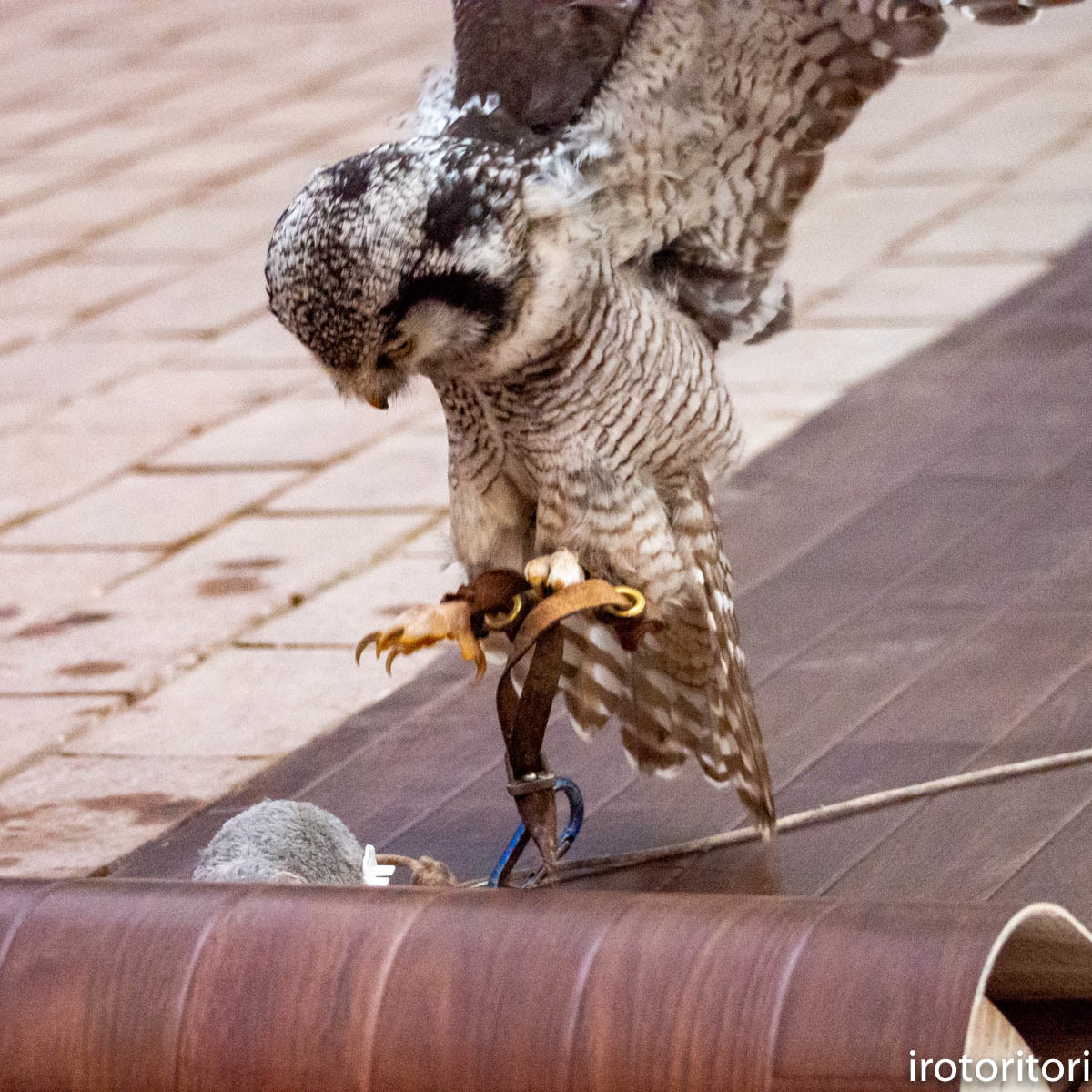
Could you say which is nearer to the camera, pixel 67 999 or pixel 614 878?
pixel 67 999

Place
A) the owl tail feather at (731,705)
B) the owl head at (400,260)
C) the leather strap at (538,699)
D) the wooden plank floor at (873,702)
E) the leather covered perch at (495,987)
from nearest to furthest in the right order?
the leather covered perch at (495,987)
the owl head at (400,260)
the leather strap at (538,699)
the owl tail feather at (731,705)
the wooden plank floor at (873,702)

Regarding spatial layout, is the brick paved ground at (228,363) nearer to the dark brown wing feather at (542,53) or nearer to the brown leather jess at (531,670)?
the dark brown wing feather at (542,53)

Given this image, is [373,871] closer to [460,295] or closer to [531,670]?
[531,670]

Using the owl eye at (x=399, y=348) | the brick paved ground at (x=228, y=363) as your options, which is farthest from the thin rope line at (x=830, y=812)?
the owl eye at (x=399, y=348)

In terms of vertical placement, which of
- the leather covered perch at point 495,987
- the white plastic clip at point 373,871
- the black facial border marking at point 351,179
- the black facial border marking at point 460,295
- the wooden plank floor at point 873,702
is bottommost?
the wooden plank floor at point 873,702

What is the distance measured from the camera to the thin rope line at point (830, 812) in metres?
2.69

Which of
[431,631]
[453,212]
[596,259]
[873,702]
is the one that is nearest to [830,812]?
[873,702]

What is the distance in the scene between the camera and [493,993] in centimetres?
188

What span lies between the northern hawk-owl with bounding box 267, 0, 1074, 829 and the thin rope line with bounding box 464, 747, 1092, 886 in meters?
0.14

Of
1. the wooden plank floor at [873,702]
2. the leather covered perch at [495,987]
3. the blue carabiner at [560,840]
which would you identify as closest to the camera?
the leather covered perch at [495,987]

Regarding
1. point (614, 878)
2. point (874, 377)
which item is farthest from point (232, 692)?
point (874, 377)

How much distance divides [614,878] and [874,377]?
246 centimetres

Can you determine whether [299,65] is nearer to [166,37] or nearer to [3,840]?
[166,37]

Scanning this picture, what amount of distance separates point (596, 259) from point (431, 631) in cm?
47
